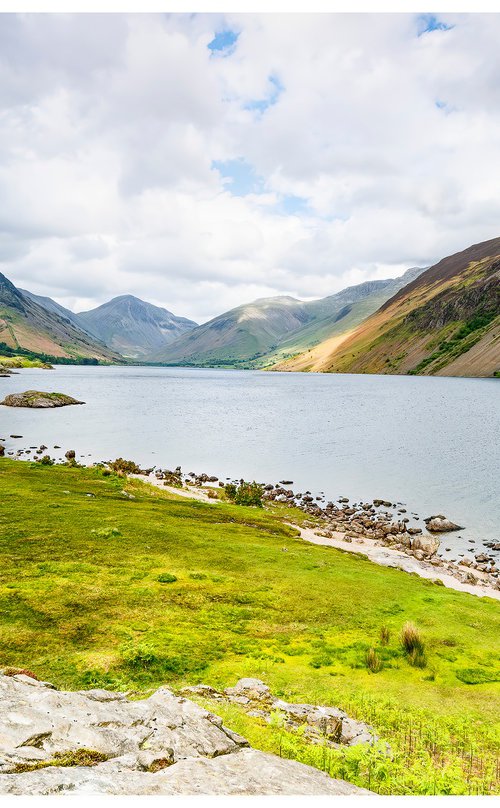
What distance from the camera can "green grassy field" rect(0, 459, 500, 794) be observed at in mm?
12016

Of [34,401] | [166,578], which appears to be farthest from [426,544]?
[34,401]

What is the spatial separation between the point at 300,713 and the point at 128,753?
19.7ft

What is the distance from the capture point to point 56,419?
116 meters

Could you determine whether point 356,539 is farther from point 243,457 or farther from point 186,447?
point 186,447

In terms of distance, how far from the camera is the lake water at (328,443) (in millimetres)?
59250

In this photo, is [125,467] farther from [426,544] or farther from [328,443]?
[328,443]

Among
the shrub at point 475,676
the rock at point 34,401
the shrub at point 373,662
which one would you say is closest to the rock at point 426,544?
the shrub at point 475,676

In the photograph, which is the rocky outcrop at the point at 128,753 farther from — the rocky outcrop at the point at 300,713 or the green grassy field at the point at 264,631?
the rocky outcrop at the point at 300,713

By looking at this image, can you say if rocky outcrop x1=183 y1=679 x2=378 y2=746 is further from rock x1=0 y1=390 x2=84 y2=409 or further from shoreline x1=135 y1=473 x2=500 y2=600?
rock x1=0 y1=390 x2=84 y2=409

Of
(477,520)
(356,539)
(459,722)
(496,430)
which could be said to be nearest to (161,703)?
(459,722)

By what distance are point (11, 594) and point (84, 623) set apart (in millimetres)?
3895

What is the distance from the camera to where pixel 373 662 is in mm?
17312

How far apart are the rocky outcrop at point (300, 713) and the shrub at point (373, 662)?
3919 millimetres

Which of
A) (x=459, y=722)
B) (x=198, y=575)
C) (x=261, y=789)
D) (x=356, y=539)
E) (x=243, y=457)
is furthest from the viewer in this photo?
(x=243, y=457)
